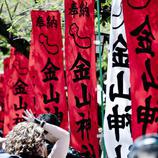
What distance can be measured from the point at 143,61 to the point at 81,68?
273 cm

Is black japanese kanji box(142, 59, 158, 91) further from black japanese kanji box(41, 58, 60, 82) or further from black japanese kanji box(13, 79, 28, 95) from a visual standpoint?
black japanese kanji box(13, 79, 28, 95)

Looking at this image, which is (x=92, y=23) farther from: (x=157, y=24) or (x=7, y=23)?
(x=7, y=23)

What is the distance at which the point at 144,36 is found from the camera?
649cm

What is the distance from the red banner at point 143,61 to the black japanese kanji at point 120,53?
1.29ft

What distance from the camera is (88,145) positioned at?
28.9 feet

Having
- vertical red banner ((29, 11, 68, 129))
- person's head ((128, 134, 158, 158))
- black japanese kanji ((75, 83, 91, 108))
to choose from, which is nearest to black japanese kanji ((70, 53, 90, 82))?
black japanese kanji ((75, 83, 91, 108))

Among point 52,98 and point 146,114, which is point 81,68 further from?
point 146,114

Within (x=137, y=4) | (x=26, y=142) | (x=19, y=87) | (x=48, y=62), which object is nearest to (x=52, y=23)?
(x=48, y=62)

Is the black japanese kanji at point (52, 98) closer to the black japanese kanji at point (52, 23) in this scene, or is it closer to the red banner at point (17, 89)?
the black japanese kanji at point (52, 23)

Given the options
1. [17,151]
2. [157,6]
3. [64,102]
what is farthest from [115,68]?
[64,102]

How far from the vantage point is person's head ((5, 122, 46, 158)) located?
13.2ft

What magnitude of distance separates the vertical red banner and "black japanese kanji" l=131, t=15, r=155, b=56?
14.8 ft

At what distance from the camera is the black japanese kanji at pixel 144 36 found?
647 cm

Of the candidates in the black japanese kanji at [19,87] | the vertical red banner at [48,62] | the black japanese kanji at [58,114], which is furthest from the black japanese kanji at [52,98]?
the black japanese kanji at [19,87]
